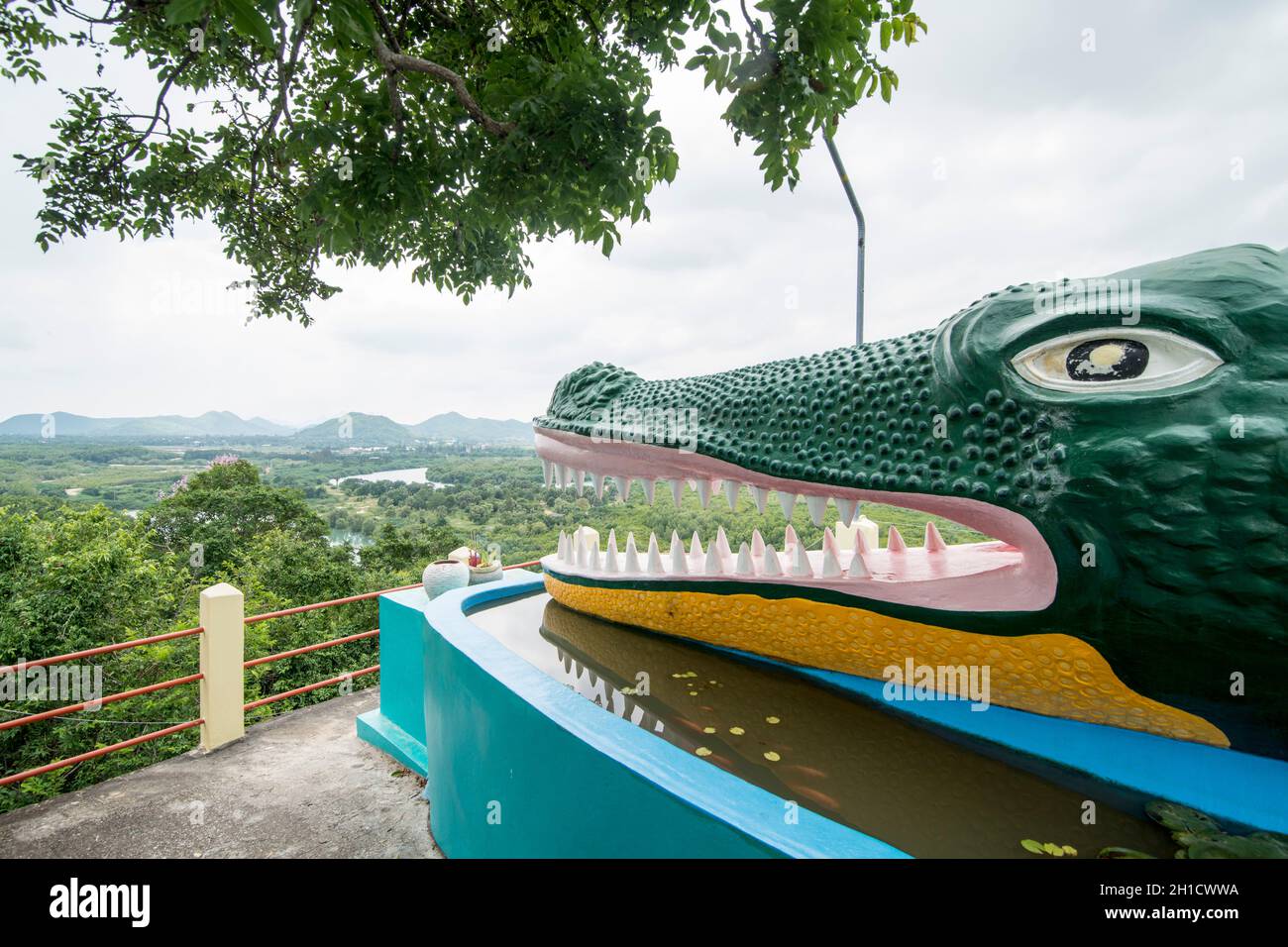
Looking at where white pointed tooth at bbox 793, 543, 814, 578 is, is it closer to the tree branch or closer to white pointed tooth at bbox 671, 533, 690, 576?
white pointed tooth at bbox 671, 533, 690, 576

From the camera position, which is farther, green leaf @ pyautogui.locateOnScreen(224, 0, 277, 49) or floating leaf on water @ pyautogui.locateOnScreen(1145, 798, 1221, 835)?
green leaf @ pyautogui.locateOnScreen(224, 0, 277, 49)

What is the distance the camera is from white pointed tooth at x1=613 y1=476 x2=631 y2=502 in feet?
8.38

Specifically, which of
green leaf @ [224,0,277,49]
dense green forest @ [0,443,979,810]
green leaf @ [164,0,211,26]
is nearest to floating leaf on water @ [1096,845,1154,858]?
dense green forest @ [0,443,979,810]

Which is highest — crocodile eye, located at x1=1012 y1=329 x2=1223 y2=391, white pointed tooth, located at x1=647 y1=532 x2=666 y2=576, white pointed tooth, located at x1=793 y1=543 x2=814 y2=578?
crocodile eye, located at x1=1012 y1=329 x2=1223 y2=391

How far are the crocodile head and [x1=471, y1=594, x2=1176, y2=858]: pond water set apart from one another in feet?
0.72

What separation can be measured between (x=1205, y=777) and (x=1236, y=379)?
1.05 m

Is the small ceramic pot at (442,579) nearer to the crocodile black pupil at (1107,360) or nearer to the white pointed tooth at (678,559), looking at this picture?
the white pointed tooth at (678,559)

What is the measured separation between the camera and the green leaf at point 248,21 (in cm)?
171

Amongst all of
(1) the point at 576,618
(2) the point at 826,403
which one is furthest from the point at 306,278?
(2) the point at 826,403

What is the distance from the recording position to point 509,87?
331 centimetres

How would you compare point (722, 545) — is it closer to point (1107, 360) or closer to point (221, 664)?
point (1107, 360)

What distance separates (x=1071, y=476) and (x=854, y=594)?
2.57 feet

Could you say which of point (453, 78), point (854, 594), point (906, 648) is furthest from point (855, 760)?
point (453, 78)

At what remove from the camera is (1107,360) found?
5.46ft
